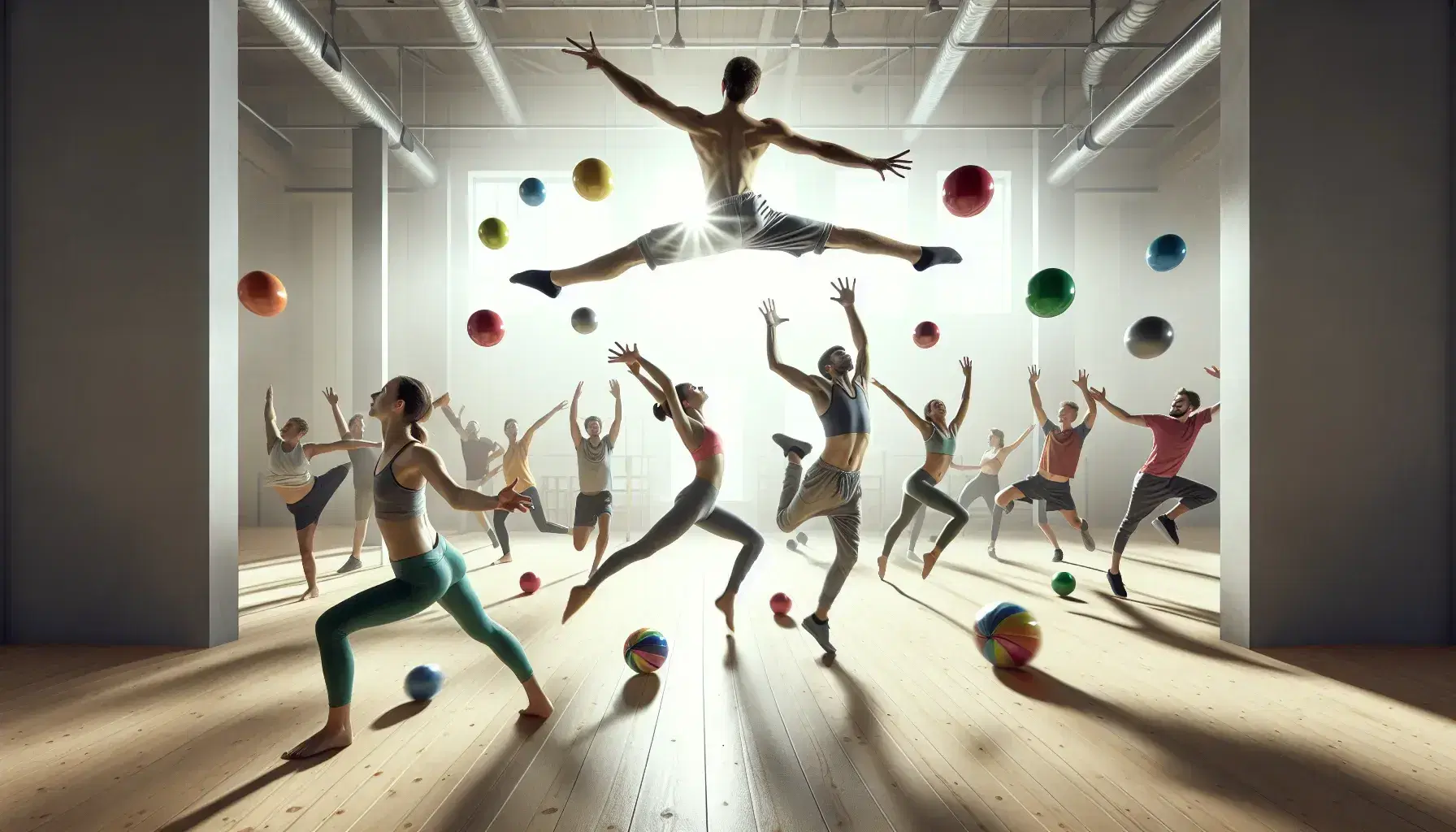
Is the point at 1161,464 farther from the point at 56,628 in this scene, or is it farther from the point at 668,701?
the point at 56,628

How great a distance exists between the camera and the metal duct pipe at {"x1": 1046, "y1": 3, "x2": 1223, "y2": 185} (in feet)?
22.9

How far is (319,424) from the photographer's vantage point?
12156 millimetres

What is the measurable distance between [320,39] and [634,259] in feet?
19.5

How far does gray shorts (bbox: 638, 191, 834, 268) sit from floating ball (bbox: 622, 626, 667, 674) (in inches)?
75.5

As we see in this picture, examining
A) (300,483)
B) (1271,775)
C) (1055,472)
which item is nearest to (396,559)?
(1271,775)

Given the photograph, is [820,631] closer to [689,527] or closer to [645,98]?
[689,527]

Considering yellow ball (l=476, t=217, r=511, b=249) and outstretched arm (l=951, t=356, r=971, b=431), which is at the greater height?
yellow ball (l=476, t=217, r=511, b=249)

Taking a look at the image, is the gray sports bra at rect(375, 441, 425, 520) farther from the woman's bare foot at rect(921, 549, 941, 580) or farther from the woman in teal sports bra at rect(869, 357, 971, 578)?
the woman's bare foot at rect(921, 549, 941, 580)

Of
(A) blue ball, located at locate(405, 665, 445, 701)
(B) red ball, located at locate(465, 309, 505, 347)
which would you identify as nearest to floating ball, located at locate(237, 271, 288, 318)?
(B) red ball, located at locate(465, 309, 505, 347)

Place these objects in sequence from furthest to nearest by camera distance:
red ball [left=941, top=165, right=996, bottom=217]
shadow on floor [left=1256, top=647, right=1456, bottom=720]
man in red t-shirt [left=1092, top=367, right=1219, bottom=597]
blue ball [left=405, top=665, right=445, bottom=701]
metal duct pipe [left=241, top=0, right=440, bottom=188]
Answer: metal duct pipe [left=241, top=0, right=440, bottom=188] < man in red t-shirt [left=1092, top=367, right=1219, bottom=597] < red ball [left=941, top=165, right=996, bottom=217] < shadow on floor [left=1256, top=647, right=1456, bottom=720] < blue ball [left=405, top=665, right=445, bottom=701]

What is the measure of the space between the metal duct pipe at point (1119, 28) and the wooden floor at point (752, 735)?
18.8 ft

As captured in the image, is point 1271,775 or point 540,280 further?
point 540,280

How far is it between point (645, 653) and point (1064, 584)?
3808 mm

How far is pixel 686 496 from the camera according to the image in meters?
4.16
